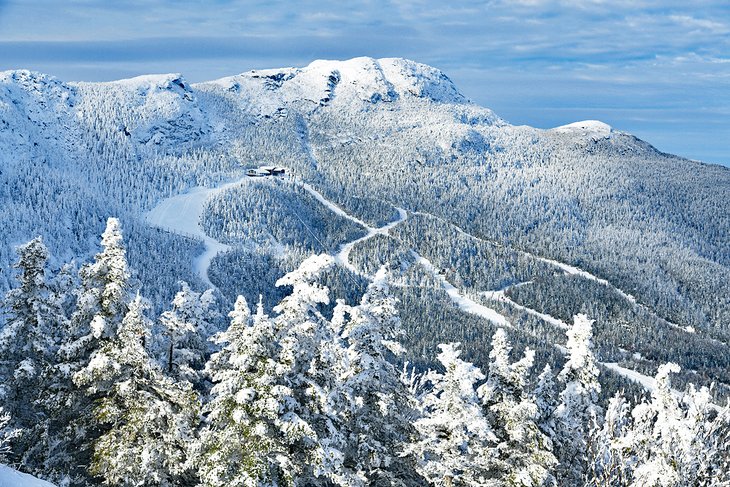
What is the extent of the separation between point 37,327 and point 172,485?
10.3m

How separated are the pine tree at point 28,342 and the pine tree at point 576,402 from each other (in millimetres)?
25013

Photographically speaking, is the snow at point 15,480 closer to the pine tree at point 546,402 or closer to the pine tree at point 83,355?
the pine tree at point 83,355

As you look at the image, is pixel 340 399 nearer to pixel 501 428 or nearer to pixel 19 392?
pixel 501 428

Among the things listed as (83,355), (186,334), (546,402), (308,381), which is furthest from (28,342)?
(546,402)

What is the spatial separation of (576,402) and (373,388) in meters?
11.0

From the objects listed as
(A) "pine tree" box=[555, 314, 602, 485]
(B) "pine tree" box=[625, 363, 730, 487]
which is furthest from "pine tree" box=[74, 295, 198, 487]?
(A) "pine tree" box=[555, 314, 602, 485]

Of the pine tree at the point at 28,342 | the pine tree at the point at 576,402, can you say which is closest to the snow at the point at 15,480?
the pine tree at the point at 28,342

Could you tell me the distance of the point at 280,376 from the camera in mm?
22406

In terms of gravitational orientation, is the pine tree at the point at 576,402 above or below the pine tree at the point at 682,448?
below

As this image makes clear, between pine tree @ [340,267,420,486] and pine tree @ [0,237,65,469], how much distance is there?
14.6 metres

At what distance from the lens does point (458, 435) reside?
26.3 m

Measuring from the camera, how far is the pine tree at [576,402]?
3058 cm

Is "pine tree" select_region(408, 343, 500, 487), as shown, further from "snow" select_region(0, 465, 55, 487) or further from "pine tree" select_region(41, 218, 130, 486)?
"pine tree" select_region(41, 218, 130, 486)

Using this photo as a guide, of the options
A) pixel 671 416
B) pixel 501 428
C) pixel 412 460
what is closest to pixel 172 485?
pixel 412 460
